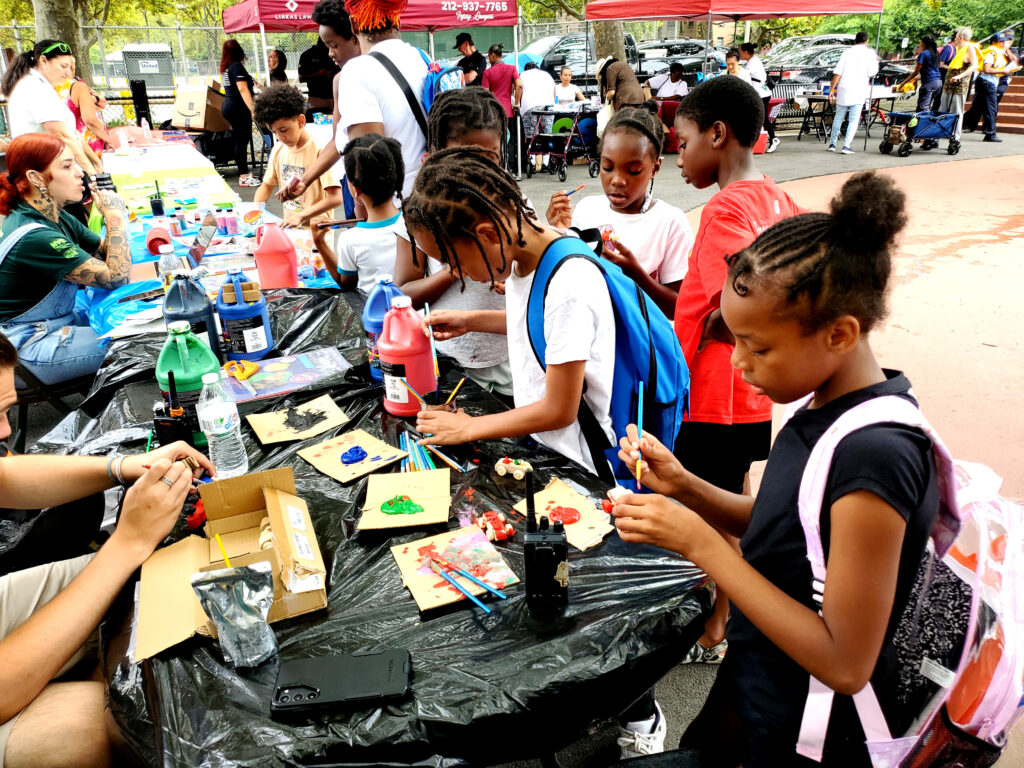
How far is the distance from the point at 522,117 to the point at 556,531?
10026 millimetres

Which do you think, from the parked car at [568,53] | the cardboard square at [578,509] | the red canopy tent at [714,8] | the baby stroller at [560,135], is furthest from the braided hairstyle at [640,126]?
the parked car at [568,53]

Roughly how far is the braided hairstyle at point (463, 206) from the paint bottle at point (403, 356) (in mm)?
251

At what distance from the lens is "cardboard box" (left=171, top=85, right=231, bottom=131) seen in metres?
10.1

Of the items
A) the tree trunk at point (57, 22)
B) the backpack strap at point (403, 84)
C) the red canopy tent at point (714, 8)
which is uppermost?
the tree trunk at point (57, 22)

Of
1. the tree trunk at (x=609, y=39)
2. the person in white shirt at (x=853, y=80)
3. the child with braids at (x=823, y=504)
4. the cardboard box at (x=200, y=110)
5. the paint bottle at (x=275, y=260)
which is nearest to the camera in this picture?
the child with braids at (x=823, y=504)

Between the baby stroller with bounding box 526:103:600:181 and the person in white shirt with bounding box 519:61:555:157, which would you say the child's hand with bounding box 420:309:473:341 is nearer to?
the baby stroller with bounding box 526:103:600:181

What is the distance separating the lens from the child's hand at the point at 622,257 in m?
2.38

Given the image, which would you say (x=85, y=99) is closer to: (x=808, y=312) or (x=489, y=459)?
(x=489, y=459)

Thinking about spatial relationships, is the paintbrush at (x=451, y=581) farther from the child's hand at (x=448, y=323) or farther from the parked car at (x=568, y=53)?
the parked car at (x=568, y=53)

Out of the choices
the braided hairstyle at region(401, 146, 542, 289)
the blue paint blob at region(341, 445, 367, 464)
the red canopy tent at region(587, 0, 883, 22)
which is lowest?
the blue paint blob at region(341, 445, 367, 464)

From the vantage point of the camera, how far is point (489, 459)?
6.01ft

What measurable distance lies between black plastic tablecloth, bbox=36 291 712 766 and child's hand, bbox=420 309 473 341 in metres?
0.66

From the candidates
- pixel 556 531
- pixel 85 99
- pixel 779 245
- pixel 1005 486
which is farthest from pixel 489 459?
pixel 85 99

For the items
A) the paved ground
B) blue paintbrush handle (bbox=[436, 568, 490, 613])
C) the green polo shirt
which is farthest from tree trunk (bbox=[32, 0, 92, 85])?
blue paintbrush handle (bbox=[436, 568, 490, 613])
